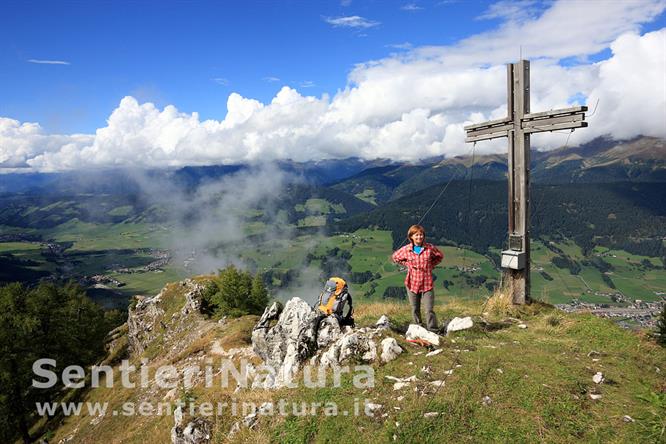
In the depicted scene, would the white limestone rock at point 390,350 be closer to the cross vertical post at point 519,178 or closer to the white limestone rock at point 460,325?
the white limestone rock at point 460,325

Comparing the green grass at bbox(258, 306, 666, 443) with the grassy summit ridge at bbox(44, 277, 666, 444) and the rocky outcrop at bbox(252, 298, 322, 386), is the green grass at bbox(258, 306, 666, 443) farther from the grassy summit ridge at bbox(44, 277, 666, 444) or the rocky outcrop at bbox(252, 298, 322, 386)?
the rocky outcrop at bbox(252, 298, 322, 386)

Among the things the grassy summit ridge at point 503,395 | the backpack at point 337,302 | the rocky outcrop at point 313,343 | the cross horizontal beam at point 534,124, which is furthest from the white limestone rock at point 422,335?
the cross horizontal beam at point 534,124

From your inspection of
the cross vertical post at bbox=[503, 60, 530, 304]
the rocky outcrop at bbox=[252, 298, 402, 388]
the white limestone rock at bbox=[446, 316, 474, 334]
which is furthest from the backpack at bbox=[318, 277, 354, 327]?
the cross vertical post at bbox=[503, 60, 530, 304]

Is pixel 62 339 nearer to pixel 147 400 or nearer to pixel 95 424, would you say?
pixel 95 424

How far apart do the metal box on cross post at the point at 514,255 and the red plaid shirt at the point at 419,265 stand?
4.10 meters

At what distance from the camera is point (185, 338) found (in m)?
28.2

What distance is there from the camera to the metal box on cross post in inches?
522

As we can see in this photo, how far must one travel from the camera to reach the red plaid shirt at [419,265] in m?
11.0

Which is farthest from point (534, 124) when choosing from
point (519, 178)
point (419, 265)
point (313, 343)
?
point (313, 343)

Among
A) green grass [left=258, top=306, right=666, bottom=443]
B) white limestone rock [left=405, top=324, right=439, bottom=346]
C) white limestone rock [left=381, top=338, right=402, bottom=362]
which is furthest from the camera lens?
white limestone rock [left=405, top=324, right=439, bottom=346]

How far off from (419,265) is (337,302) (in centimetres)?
324

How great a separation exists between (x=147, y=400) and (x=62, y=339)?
34.2m

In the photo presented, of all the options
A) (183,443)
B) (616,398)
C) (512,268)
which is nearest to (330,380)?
(183,443)

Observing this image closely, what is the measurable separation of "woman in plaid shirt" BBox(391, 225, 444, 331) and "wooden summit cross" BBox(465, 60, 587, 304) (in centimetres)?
448
